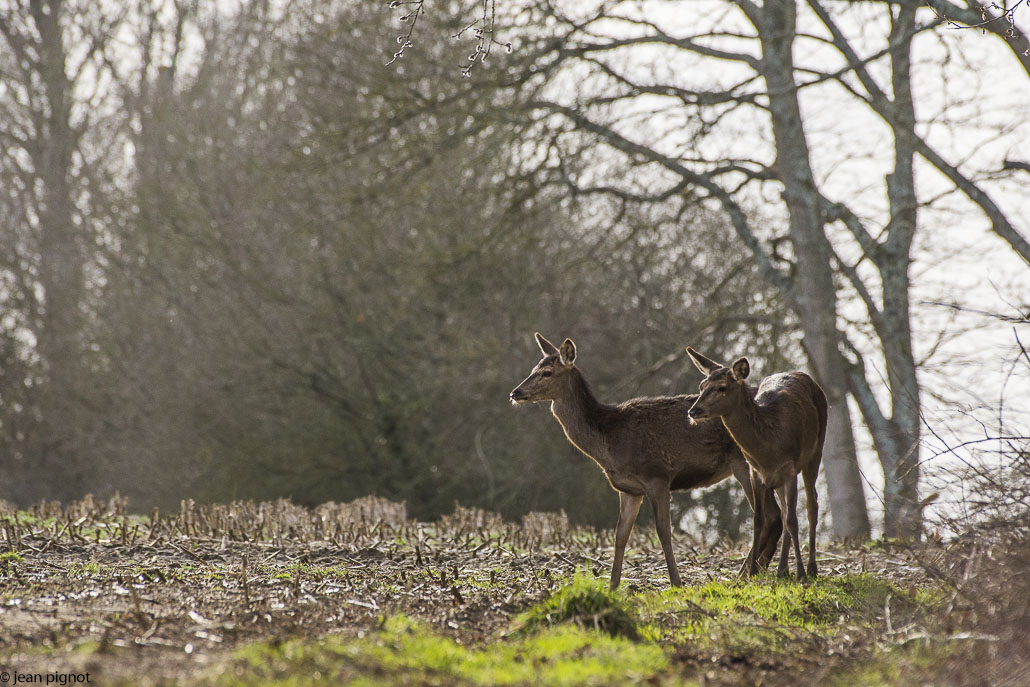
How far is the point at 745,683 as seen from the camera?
5.82m

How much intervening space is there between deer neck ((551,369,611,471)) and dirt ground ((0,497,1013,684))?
3.37 feet

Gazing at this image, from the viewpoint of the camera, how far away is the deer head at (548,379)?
9.73 metres

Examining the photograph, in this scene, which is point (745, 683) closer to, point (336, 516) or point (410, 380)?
point (336, 516)

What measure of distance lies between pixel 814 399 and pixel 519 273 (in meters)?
12.6

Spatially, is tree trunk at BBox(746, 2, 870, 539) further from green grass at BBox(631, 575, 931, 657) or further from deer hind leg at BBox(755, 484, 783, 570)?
green grass at BBox(631, 575, 931, 657)

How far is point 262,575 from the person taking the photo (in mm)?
Answer: 8570

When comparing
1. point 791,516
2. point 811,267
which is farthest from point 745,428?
point 811,267

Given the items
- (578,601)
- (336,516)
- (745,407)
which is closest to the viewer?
(578,601)

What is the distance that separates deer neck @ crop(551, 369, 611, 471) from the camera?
955cm

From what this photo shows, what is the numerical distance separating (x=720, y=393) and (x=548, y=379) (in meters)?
1.48

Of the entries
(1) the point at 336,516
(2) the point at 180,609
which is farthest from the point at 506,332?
(2) the point at 180,609

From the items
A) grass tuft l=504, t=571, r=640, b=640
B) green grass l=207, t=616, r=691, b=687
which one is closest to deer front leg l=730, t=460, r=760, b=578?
grass tuft l=504, t=571, r=640, b=640

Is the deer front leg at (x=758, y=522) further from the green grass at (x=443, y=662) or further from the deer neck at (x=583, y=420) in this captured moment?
the green grass at (x=443, y=662)

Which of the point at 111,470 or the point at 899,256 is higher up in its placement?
the point at 899,256
